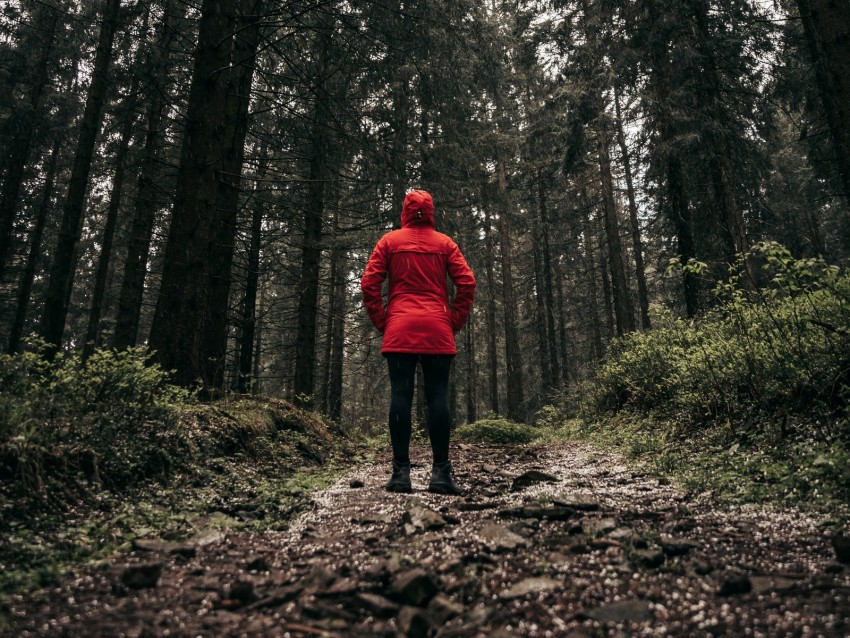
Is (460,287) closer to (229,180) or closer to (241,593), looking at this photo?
(241,593)

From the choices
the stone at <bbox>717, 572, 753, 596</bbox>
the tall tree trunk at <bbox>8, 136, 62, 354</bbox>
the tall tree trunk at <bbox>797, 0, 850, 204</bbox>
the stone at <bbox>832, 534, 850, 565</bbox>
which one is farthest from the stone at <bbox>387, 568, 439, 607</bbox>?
the tall tree trunk at <bbox>8, 136, 62, 354</bbox>

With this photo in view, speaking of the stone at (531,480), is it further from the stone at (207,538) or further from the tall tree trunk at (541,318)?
the tall tree trunk at (541,318)

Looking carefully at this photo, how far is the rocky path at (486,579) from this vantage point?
178cm

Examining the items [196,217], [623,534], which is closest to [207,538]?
[623,534]

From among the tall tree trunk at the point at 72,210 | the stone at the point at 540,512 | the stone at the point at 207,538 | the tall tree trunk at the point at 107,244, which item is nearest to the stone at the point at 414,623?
the stone at the point at 207,538

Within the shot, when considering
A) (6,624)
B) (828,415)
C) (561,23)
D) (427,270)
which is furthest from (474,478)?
(561,23)

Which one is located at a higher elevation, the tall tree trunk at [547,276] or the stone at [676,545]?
the tall tree trunk at [547,276]

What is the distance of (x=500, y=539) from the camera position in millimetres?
2762

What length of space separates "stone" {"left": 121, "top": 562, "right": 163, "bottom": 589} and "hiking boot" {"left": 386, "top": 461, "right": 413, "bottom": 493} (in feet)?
8.18

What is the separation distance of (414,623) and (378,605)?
Answer: 0.68ft

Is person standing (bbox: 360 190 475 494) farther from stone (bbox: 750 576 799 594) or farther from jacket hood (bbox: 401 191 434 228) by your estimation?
stone (bbox: 750 576 799 594)

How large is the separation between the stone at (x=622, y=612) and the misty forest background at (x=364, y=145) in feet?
11.1

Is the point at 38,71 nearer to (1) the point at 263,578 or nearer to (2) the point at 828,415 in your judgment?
(1) the point at 263,578

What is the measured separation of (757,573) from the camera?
2.20 m
